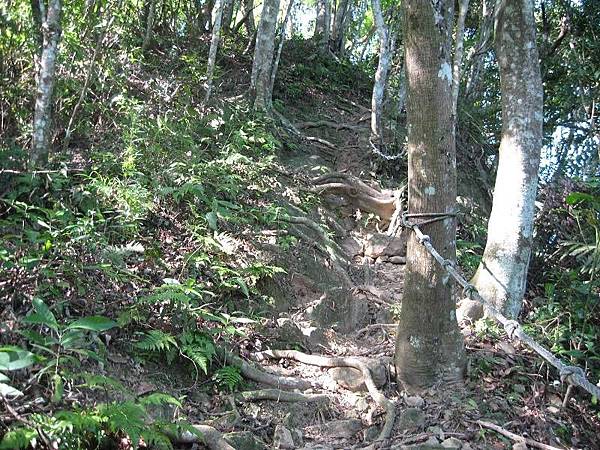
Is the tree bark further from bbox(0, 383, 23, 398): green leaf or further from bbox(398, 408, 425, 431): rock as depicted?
bbox(0, 383, 23, 398): green leaf

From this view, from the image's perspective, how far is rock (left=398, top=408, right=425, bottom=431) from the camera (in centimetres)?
395

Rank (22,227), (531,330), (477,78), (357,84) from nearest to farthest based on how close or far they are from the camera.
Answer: (22,227) → (531,330) → (477,78) → (357,84)

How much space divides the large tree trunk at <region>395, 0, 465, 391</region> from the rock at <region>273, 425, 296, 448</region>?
3.91ft

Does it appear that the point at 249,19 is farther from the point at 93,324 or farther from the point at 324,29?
the point at 93,324

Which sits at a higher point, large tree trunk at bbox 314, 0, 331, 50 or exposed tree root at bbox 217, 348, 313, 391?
large tree trunk at bbox 314, 0, 331, 50

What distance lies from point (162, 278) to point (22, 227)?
4.04 feet

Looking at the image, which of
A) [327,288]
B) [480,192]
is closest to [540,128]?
[327,288]

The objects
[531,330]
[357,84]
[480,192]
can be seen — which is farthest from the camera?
[357,84]

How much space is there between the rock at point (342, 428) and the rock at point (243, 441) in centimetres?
61

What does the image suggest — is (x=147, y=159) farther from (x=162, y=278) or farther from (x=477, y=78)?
(x=477, y=78)

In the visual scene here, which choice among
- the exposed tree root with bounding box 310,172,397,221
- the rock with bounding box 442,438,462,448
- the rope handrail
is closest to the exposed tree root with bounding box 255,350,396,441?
the rock with bounding box 442,438,462,448

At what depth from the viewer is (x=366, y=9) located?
19438mm

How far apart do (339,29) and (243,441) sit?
12946 mm

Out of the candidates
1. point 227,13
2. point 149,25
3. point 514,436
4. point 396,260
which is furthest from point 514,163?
point 227,13
